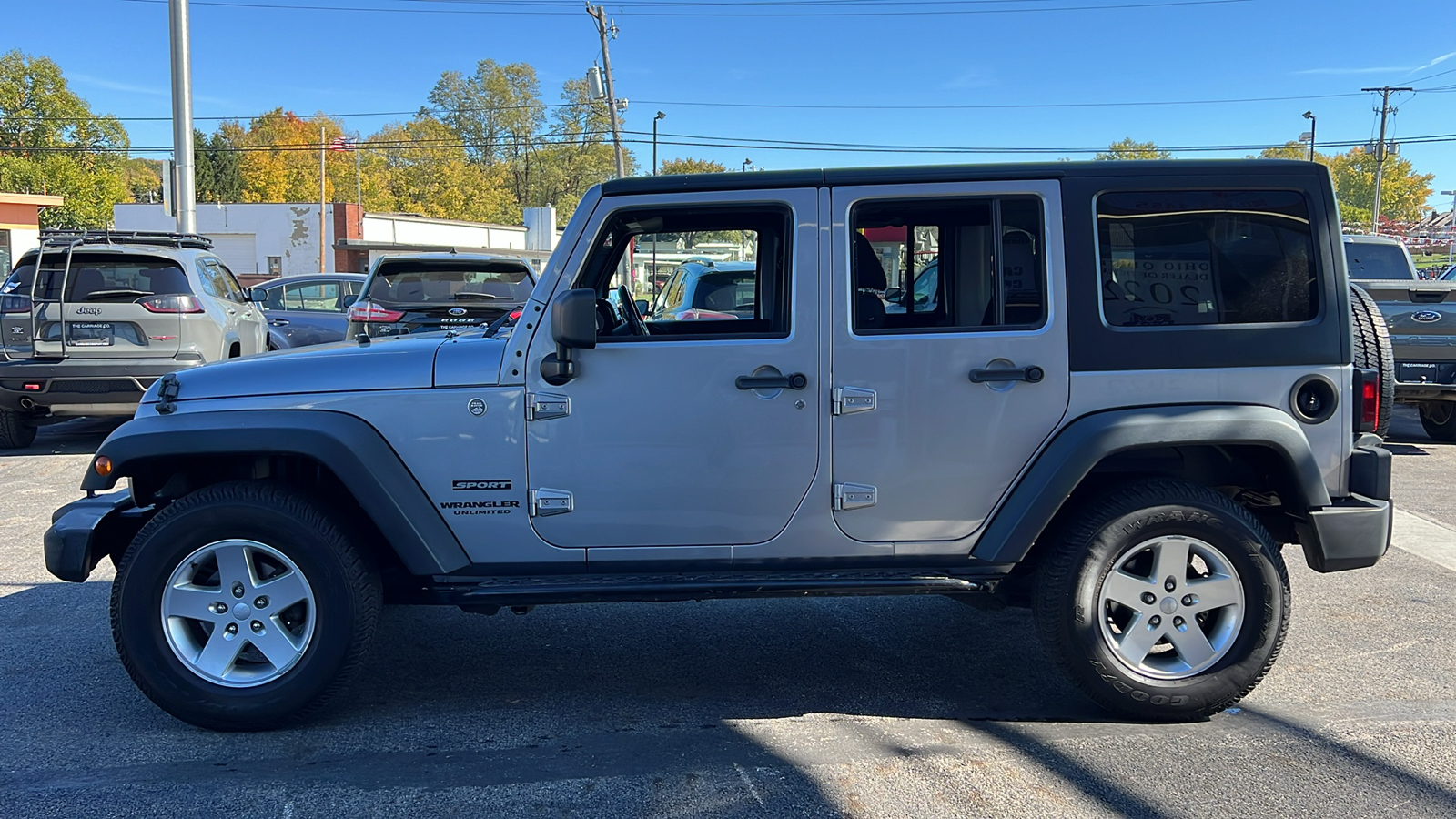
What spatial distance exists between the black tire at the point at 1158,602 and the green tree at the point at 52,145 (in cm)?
6890

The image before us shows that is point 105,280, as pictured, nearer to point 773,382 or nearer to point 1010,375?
point 773,382

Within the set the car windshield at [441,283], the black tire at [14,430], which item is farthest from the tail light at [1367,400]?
the black tire at [14,430]

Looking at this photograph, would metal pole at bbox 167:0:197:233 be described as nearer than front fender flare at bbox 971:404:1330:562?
No

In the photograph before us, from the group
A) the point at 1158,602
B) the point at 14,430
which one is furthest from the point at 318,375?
the point at 14,430

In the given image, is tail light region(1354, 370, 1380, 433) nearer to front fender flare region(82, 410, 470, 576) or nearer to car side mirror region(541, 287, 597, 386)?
Answer: car side mirror region(541, 287, 597, 386)

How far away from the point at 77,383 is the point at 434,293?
302 centimetres

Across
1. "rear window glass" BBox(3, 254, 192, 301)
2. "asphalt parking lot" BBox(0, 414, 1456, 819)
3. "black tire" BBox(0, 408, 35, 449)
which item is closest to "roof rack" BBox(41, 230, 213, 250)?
"rear window glass" BBox(3, 254, 192, 301)

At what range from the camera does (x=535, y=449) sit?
3.81 metres

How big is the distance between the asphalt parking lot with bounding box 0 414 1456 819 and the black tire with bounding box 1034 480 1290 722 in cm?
14

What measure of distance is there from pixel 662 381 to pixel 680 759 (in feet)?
4.15

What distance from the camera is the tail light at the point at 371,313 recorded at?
32.5 ft

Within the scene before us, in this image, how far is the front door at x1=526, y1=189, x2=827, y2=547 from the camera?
380 centimetres

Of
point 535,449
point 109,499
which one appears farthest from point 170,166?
point 535,449

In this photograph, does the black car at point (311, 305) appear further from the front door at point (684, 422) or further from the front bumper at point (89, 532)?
the front door at point (684, 422)
